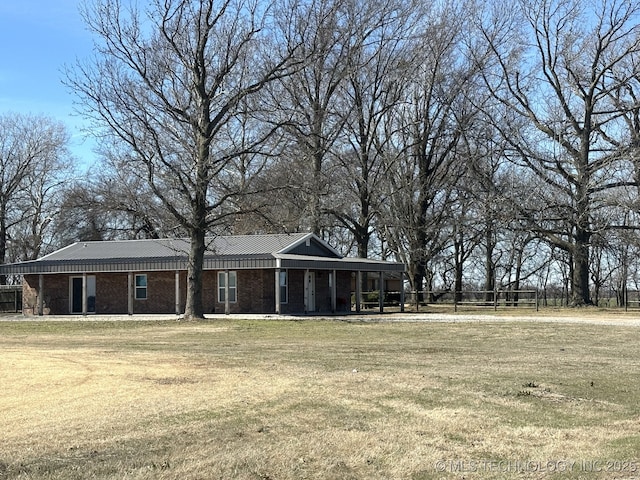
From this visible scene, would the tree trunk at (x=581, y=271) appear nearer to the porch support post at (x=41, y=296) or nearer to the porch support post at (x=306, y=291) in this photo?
the porch support post at (x=306, y=291)

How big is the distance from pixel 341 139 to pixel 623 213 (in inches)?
637

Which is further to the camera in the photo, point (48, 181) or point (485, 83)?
point (48, 181)

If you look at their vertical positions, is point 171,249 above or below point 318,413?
above

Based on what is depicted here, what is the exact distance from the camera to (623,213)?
40.6m

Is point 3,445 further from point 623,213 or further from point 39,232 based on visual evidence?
point 39,232

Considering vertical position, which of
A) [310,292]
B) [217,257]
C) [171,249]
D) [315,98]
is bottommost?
[310,292]

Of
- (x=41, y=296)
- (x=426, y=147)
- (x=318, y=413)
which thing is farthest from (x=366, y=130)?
(x=318, y=413)

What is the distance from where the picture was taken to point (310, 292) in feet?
123

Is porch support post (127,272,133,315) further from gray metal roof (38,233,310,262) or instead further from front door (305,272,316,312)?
front door (305,272,316,312)

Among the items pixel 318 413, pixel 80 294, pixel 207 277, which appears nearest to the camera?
pixel 318 413

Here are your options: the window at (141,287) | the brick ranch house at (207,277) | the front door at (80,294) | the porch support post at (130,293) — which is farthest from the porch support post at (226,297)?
the front door at (80,294)

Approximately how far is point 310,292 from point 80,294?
11550mm

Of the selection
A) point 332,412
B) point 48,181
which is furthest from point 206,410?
point 48,181

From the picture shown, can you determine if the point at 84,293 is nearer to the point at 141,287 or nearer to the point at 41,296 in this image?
the point at 41,296
